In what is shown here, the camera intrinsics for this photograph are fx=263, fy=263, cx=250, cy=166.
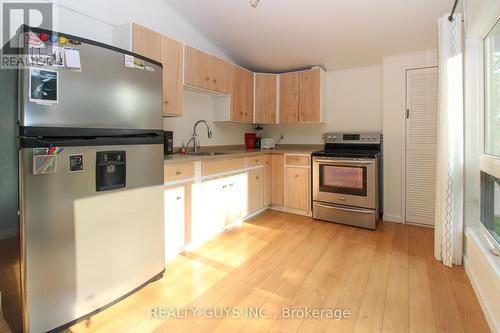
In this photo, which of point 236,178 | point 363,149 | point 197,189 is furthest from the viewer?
point 363,149

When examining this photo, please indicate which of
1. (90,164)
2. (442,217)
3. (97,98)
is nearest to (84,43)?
(97,98)

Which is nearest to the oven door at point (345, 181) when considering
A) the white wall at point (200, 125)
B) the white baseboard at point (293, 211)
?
the white baseboard at point (293, 211)

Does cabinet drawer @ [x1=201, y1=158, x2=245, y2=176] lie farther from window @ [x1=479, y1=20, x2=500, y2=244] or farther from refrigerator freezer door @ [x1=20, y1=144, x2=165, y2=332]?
window @ [x1=479, y1=20, x2=500, y2=244]

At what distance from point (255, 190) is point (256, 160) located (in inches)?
16.3

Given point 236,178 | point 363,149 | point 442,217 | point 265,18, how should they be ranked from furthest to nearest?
point 363,149 → point 236,178 → point 265,18 → point 442,217

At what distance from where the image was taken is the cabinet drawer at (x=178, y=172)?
7.36 feet

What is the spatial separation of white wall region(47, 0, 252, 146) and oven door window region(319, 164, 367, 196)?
153 cm

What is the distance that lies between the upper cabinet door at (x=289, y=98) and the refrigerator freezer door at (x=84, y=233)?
251 centimetres

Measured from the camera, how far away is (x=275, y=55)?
3.80 metres

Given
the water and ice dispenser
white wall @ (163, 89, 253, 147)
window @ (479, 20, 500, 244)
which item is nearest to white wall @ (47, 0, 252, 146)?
white wall @ (163, 89, 253, 147)

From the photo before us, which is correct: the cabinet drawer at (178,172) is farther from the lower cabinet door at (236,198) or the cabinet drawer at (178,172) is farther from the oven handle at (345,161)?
the oven handle at (345,161)

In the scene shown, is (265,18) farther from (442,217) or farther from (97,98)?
(442,217)

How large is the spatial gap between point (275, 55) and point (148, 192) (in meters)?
2.83

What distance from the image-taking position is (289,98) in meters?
4.04
